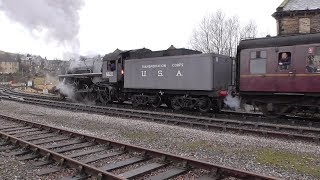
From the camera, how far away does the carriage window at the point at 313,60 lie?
12.0 meters

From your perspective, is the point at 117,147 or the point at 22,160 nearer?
the point at 22,160

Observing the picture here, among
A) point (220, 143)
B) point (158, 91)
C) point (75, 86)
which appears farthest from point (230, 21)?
point (220, 143)

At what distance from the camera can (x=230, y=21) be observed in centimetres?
5453

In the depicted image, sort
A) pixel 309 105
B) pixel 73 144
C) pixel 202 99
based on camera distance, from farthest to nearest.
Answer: pixel 202 99, pixel 309 105, pixel 73 144

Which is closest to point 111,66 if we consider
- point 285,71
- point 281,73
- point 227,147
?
point 281,73

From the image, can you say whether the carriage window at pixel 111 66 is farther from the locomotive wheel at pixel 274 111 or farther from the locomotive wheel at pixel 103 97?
the locomotive wheel at pixel 274 111

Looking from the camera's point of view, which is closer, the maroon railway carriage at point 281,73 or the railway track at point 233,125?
the railway track at point 233,125

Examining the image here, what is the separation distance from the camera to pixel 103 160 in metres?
7.16

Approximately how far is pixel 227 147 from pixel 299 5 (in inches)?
1063

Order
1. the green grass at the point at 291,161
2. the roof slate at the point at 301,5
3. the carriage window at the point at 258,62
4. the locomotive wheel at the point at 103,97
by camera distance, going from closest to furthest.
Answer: the green grass at the point at 291,161 → the carriage window at the point at 258,62 → the locomotive wheel at the point at 103,97 → the roof slate at the point at 301,5

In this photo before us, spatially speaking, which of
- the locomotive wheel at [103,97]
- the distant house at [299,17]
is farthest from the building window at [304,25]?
the locomotive wheel at [103,97]

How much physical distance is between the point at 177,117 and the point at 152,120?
1094mm

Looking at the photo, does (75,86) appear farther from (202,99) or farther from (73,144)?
(73,144)

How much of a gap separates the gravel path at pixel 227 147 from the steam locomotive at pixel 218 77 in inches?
137
